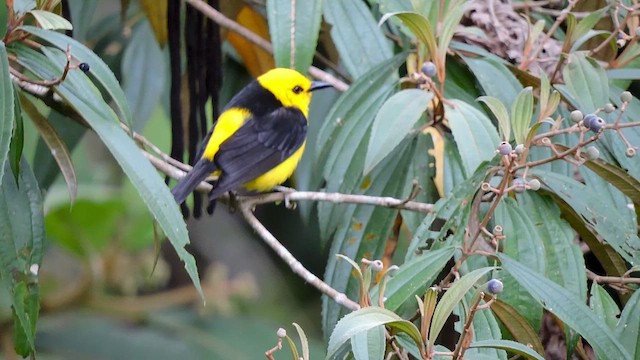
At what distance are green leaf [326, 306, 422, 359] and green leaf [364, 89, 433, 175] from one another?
624 millimetres

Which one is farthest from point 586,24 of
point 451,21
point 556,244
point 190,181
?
point 190,181

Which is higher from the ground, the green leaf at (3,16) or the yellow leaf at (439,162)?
the green leaf at (3,16)

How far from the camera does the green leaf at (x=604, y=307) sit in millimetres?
2037

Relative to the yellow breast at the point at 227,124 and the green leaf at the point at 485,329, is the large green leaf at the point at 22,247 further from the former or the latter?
the yellow breast at the point at 227,124

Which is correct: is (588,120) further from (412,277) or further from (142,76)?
(142,76)

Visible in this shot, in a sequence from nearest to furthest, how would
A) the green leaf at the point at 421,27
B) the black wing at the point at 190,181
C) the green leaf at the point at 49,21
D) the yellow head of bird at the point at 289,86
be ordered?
the green leaf at the point at 49,21, the green leaf at the point at 421,27, the black wing at the point at 190,181, the yellow head of bird at the point at 289,86

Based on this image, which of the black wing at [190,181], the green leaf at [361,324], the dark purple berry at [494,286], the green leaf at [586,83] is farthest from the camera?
the black wing at [190,181]

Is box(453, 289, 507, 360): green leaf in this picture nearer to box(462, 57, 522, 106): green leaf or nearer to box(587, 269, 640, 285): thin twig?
box(587, 269, 640, 285): thin twig

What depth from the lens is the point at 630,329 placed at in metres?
1.97

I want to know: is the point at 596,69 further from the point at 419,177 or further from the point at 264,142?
the point at 264,142

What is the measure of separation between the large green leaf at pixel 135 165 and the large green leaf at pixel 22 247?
0.35 meters

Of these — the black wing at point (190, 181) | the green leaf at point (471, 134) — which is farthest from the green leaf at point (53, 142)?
the green leaf at point (471, 134)

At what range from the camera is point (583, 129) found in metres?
1.89

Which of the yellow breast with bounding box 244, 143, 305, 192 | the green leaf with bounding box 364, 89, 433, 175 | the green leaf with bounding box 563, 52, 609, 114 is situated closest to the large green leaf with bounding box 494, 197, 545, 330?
the green leaf with bounding box 364, 89, 433, 175
